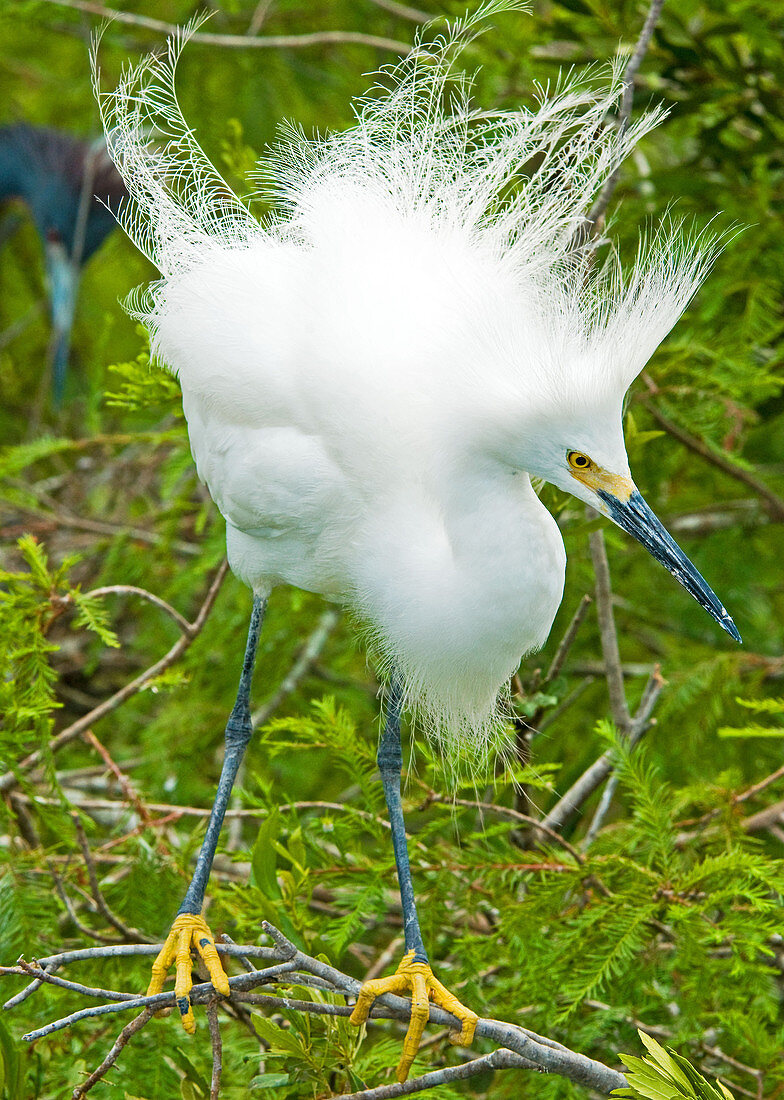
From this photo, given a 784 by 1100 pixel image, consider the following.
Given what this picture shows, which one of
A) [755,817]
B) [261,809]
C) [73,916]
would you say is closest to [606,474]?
[755,817]

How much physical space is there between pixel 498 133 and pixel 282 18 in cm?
167

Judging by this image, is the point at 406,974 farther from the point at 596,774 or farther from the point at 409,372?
the point at 409,372

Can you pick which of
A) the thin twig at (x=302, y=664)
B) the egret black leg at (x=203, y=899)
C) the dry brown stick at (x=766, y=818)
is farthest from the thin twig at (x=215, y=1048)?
the thin twig at (x=302, y=664)

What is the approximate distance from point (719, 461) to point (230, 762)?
1373 mm

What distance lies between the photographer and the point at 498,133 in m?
2.78

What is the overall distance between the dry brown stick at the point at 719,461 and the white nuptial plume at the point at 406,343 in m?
0.58

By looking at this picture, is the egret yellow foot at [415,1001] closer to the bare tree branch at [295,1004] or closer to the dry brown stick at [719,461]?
the bare tree branch at [295,1004]

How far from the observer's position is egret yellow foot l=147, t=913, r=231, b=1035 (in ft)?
6.31

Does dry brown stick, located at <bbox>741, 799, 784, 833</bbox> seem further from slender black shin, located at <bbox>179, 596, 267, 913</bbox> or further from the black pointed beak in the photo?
slender black shin, located at <bbox>179, 596, 267, 913</bbox>

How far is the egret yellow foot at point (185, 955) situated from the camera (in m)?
1.92

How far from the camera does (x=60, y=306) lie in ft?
16.1

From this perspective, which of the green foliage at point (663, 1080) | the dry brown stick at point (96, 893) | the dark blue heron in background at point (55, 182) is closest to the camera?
the green foliage at point (663, 1080)

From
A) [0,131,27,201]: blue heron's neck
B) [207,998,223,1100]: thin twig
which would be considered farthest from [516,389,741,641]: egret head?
[0,131,27,201]: blue heron's neck

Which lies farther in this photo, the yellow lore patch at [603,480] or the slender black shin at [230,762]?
the slender black shin at [230,762]
